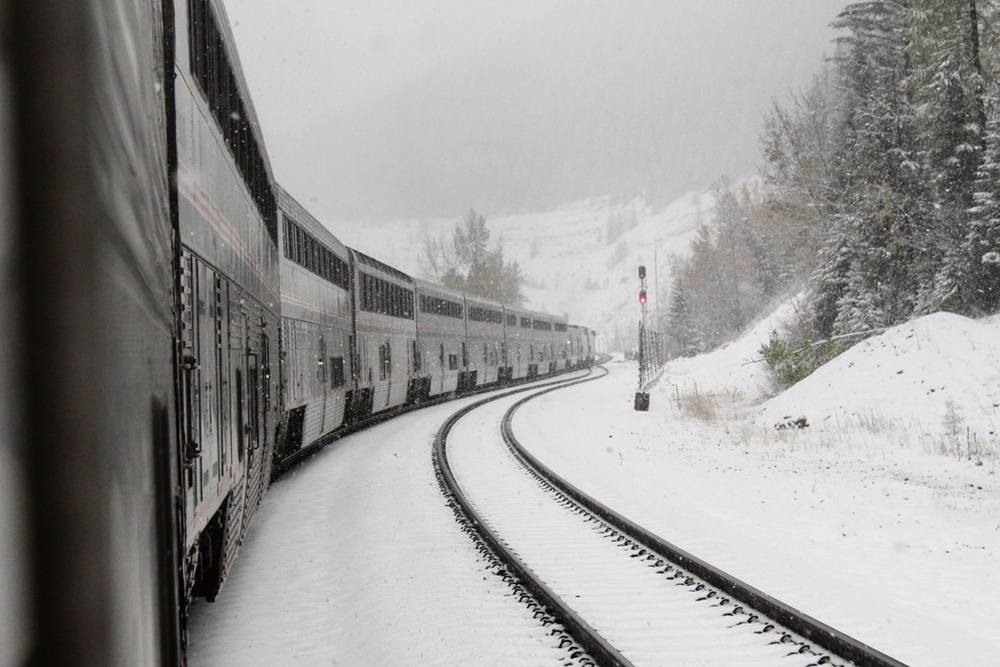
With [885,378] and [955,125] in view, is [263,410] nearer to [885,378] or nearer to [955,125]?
[885,378]

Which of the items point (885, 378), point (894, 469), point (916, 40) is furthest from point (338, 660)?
point (916, 40)

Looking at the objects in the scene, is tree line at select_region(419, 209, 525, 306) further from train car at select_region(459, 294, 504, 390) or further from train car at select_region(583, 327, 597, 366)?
train car at select_region(459, 294, 504, 390)

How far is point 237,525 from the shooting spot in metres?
6.89

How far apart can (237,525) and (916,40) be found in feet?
81.6

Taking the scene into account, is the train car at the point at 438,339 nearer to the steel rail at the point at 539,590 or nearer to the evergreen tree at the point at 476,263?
the steel rail at the point at 539,590

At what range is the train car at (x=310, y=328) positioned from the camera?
40.7ft

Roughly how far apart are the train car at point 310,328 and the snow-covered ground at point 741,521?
935mm

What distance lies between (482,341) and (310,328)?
23459 millimetres

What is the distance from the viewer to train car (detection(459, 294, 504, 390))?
35.2 meters

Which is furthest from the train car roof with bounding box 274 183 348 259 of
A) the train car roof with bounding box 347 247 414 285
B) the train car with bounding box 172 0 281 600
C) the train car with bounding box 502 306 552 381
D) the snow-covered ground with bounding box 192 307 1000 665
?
the train car with bounding box 502 306 552 381

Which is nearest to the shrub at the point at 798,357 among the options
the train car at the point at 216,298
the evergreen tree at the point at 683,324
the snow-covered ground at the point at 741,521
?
the snow-covered ground at the point at 741,521

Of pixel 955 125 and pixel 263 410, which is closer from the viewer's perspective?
pixel 263 410

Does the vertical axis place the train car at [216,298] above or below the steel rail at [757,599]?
above

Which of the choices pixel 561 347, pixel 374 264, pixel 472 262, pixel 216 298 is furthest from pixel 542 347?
pixel 216 298
